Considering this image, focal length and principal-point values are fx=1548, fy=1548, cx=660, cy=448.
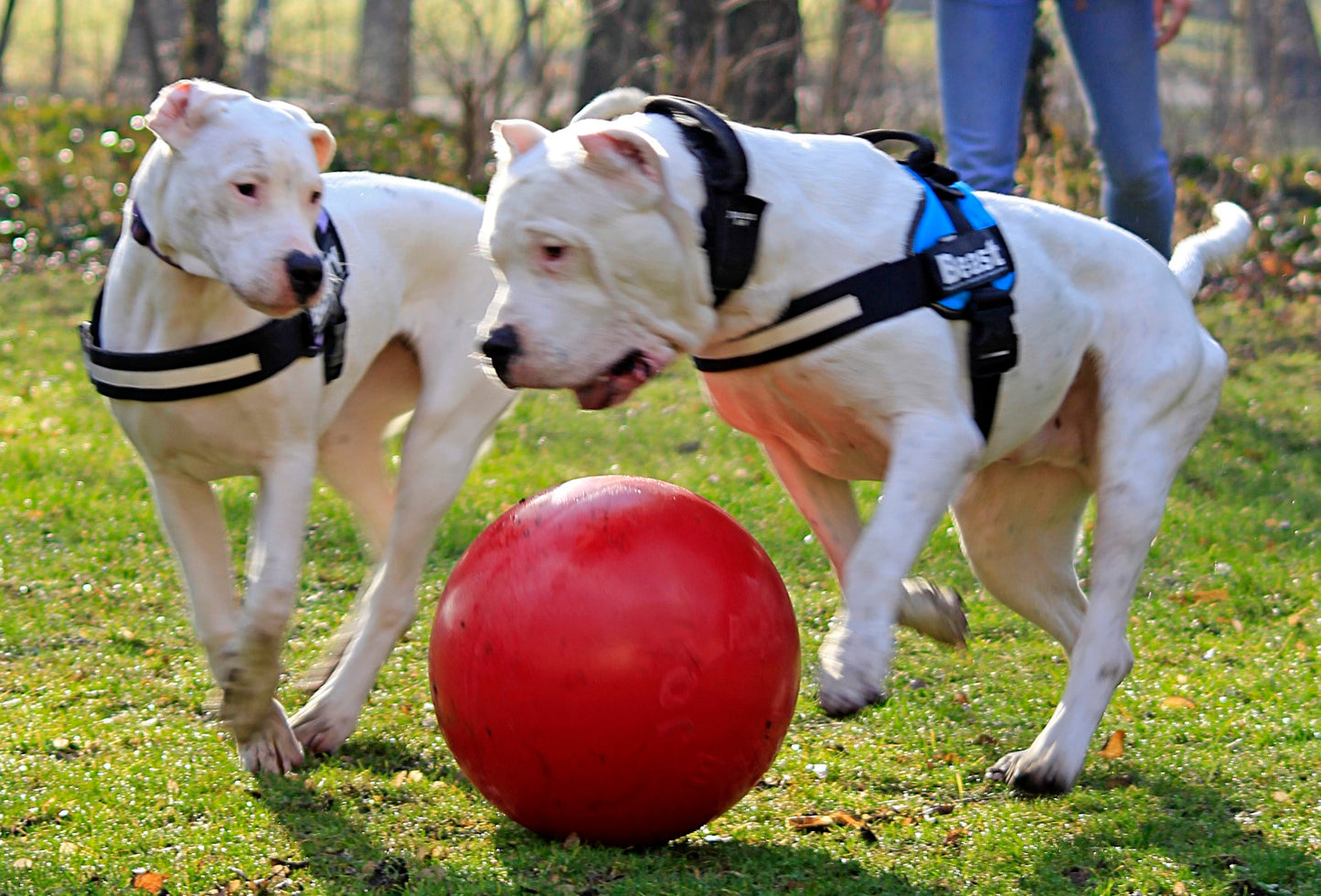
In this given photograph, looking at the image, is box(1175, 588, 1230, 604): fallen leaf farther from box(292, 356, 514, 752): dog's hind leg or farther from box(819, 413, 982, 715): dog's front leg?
box(292, 356, 514, 752): dog's hind leg

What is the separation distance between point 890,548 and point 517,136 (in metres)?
1.17

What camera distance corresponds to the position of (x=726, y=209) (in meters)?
3.23

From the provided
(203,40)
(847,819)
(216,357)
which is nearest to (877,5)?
(216,357)

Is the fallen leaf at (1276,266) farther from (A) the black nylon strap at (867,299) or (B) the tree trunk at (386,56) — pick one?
(A) the black nylon strap at (867,299)

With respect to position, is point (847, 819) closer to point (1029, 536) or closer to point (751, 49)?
point (1029, 536)

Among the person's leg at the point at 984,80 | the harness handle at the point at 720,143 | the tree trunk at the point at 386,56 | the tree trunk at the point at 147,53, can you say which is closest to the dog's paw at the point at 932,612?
the harness handle at the point at 720,143

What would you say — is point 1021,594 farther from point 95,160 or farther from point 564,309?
point 95,160

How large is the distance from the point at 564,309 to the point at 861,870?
4.63ft

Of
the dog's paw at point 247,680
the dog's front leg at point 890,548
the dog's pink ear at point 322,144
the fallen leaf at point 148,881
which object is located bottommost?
the fallen leaf at point 148,881

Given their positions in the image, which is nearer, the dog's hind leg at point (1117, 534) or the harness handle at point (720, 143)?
the harness handle at point (720, 143)

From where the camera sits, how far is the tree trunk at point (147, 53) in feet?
48.6

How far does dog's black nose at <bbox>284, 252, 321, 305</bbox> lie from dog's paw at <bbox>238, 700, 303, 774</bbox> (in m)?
1.06

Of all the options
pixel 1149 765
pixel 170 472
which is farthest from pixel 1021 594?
pixel 170 472

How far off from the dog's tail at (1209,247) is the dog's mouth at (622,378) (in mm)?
1889
